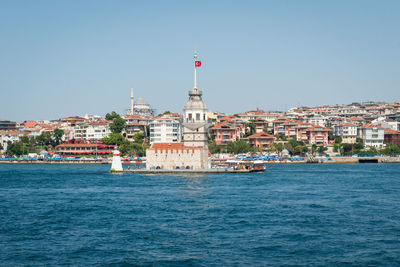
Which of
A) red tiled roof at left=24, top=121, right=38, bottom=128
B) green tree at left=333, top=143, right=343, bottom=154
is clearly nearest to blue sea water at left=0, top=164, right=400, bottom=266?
green tree at left=333, top=143, right=343, bottom=154

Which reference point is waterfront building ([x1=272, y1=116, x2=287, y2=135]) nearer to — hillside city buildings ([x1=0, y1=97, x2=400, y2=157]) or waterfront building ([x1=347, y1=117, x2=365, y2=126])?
hillside city buildings ([x1=0, y1=97, x2=400, y2=157])

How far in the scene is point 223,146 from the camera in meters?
106

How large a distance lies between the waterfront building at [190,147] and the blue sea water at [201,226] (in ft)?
55.8

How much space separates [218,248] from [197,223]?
17.2 feet

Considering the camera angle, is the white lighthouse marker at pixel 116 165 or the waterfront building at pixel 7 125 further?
the waterfront building at pixel 7 125

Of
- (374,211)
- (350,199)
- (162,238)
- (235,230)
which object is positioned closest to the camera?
(162,238)

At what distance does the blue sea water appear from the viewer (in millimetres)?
19688

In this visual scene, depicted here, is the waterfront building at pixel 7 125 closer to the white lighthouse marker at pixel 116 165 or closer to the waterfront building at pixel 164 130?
the waterfront building at pixel 164 130

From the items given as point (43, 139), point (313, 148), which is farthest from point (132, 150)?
point (313, 148)

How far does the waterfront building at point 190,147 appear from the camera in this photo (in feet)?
195

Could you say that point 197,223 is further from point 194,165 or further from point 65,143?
point 65,143

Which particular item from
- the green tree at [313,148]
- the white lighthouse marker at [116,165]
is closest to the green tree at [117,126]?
the green tree at [313,148]

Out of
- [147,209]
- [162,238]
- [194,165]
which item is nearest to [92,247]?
[162,238]

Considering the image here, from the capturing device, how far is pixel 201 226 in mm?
25500
